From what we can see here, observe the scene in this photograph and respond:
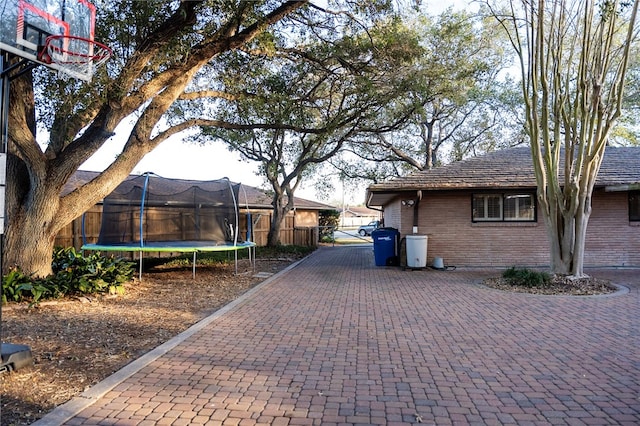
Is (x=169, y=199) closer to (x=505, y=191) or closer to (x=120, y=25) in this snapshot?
(x=120, y=25)

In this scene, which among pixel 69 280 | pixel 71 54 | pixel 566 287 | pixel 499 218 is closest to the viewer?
pixel 71 54

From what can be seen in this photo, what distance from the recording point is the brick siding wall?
1290 cm

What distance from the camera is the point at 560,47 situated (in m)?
9.62

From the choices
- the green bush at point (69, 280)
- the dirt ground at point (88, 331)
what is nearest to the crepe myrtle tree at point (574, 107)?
the dirt ground at point (88, 331)

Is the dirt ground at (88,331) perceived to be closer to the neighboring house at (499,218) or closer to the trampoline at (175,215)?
the trampoline at (175,215)

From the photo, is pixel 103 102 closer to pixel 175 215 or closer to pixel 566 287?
pixel 175 215

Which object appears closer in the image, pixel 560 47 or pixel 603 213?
pixel 560 47

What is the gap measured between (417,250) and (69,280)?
29.3 feet

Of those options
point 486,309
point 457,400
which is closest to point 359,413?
point 457,400

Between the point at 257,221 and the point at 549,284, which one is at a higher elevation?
the point at 257,221

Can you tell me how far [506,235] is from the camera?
1310 centimetres

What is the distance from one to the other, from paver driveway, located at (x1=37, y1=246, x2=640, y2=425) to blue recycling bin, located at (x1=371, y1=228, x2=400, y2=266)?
5974mm

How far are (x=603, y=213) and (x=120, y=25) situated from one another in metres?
13.8

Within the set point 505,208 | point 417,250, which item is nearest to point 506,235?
point 505,208
